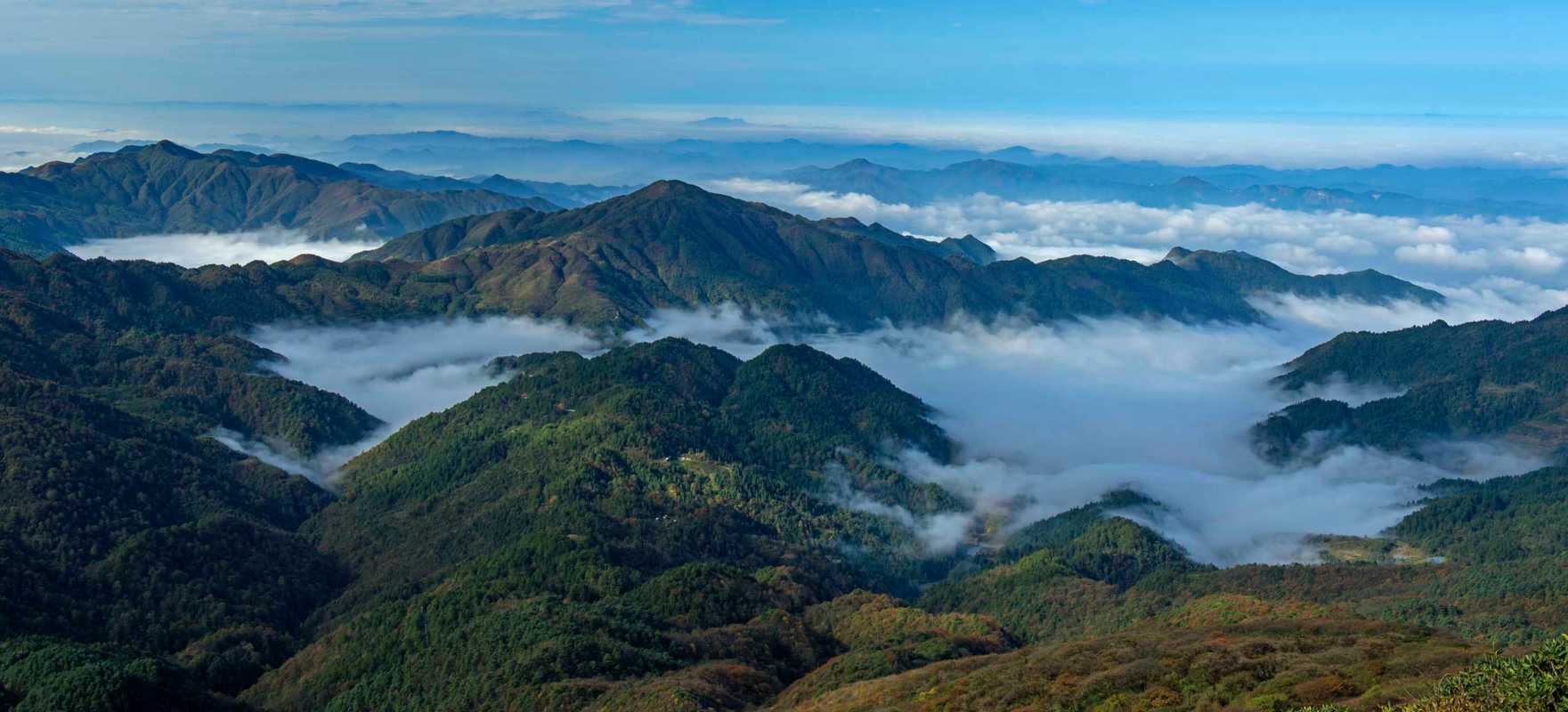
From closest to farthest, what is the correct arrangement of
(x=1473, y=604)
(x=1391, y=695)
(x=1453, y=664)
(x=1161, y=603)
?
1. (x=1391, y=695)
2. (x=1453, y=664)
3. (x=1473, y=604)
4. (x=1161, y=603)

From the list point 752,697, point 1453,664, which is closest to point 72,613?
point 752,697

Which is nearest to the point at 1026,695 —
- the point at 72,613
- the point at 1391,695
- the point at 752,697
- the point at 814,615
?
the point at 1391,695

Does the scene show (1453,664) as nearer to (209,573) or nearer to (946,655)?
(946,655)

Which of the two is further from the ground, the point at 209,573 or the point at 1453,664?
the point at 1453,664

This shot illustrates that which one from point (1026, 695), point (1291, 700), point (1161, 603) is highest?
point (1291, 700)

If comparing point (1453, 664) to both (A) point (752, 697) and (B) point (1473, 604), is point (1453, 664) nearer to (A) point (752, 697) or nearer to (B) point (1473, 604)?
(A) point (752, 697)

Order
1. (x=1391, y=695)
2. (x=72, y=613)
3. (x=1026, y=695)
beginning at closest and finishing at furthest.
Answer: (x=1391, y=695), (x=1026, y=695), (x=72, y=613)

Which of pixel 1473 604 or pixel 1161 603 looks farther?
pixel 1161 603

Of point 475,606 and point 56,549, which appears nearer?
point 475,606

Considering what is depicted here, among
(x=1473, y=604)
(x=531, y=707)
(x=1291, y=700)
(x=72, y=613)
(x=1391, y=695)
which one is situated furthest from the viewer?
(x=1473, y=604)

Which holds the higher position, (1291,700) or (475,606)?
(1291,700)
